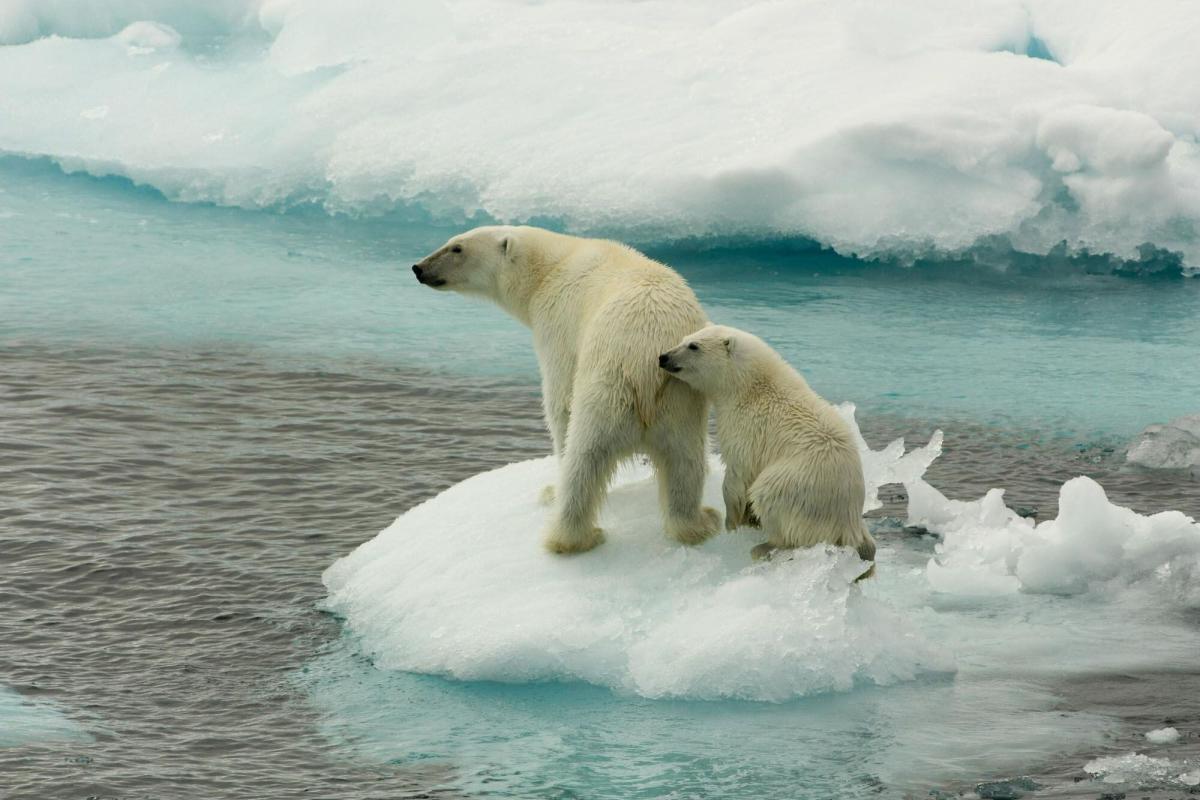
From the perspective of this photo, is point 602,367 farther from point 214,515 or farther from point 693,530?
point 214,515

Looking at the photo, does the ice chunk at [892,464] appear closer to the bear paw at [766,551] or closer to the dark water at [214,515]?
the bear paw at [766,551]

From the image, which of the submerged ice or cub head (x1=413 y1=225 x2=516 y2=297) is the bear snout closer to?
cub head (x1=413 y1=225 x2=516 y2=297)

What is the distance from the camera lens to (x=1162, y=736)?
201 inches

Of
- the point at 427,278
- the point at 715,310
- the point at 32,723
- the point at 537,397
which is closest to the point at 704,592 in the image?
the point at 427,278

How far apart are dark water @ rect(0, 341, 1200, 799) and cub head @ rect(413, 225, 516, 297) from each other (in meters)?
1.52

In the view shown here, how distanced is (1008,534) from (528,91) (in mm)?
8084

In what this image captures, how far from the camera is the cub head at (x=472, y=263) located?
6.18 meters

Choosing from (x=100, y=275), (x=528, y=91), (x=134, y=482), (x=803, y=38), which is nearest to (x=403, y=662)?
(x=134, y=482)


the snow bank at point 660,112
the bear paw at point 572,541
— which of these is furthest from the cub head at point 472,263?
the snow bank at point 660,112

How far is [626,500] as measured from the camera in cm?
621

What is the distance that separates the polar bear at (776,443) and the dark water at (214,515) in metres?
1.17

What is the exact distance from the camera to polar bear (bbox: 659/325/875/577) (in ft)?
17.8

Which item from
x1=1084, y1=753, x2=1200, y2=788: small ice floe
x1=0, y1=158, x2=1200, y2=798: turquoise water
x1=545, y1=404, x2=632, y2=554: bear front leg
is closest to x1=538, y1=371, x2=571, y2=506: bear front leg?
x1=545, y1=404, x2=632, y2=554: bear front leg

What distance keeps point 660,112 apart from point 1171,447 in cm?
604
